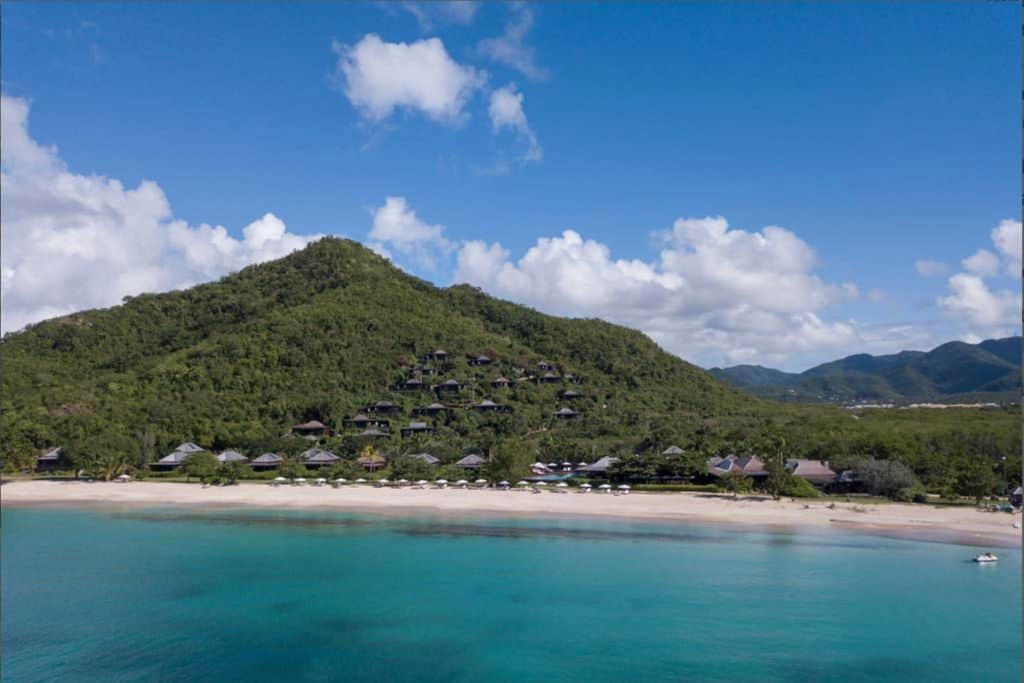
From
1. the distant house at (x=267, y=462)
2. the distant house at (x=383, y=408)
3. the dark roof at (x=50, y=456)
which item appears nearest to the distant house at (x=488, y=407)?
the distant house at (x=383, y=408)

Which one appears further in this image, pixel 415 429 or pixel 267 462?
pixel 415 429

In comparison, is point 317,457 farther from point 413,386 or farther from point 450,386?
point 450,386

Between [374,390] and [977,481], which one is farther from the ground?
[374,390]

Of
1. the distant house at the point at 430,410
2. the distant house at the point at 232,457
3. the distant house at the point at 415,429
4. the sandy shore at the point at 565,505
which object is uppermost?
the distant house at the point at 430,410

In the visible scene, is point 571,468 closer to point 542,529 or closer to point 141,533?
point 542,529

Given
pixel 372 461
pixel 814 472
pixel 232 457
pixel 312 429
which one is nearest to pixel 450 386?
pixel 312 429

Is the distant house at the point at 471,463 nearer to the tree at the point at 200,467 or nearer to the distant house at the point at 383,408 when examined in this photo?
the tree at the point at 200,467
